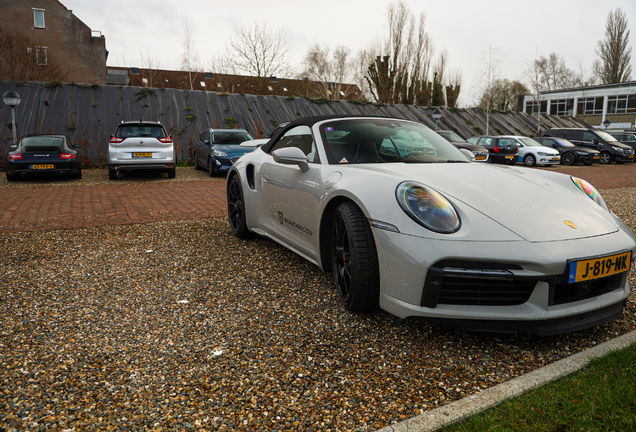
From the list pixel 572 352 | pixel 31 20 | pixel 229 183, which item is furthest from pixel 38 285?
pixel 31 20

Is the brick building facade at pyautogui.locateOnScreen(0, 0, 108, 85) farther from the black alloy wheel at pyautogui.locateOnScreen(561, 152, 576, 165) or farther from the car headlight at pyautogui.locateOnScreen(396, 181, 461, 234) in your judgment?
the car headlight at pyautogui.locateOnScreen(396, 181, 461, 234)

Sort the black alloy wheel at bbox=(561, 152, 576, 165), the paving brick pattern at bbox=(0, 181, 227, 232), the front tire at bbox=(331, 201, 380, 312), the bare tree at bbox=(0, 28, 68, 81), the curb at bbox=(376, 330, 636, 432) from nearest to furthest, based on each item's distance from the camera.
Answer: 1. the curb at bbox=(376, 330, 636, 432)
2. the front tire at bbox=(331, 201, 380, 312)
3. the paving brick pattern at bbox=(0, 181, 227, 232)
4. the black alloy wheel at bbox=(561, 152, 576, 165)
5. the bare tree at bbox=(0, 28, 68, 81)

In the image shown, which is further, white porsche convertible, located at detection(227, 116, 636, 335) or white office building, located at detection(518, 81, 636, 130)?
→ white office building, located at detection(518, 81, 636, 130)

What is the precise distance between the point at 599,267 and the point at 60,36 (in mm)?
40067

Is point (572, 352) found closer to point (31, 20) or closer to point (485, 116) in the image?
point (485, 116)

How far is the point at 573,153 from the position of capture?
20.1m

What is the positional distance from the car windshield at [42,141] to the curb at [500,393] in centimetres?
1309

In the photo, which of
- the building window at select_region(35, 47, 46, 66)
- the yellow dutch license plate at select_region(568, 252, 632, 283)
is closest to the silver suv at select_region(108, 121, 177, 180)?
the yellow dutch license plate at select_region(568, 252, 632, 283)

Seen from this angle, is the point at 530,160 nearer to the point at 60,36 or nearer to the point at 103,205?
the point at 103,205

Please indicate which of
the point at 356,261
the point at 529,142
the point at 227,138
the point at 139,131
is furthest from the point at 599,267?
the point at 529,142

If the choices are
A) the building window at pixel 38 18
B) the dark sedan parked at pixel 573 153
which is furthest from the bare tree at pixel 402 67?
the building window at pixel 38 18

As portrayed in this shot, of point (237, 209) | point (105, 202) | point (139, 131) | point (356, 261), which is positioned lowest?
point (105, 202)

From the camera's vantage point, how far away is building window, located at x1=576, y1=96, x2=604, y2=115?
44.0 meters

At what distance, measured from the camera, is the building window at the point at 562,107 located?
4641 centimetres
